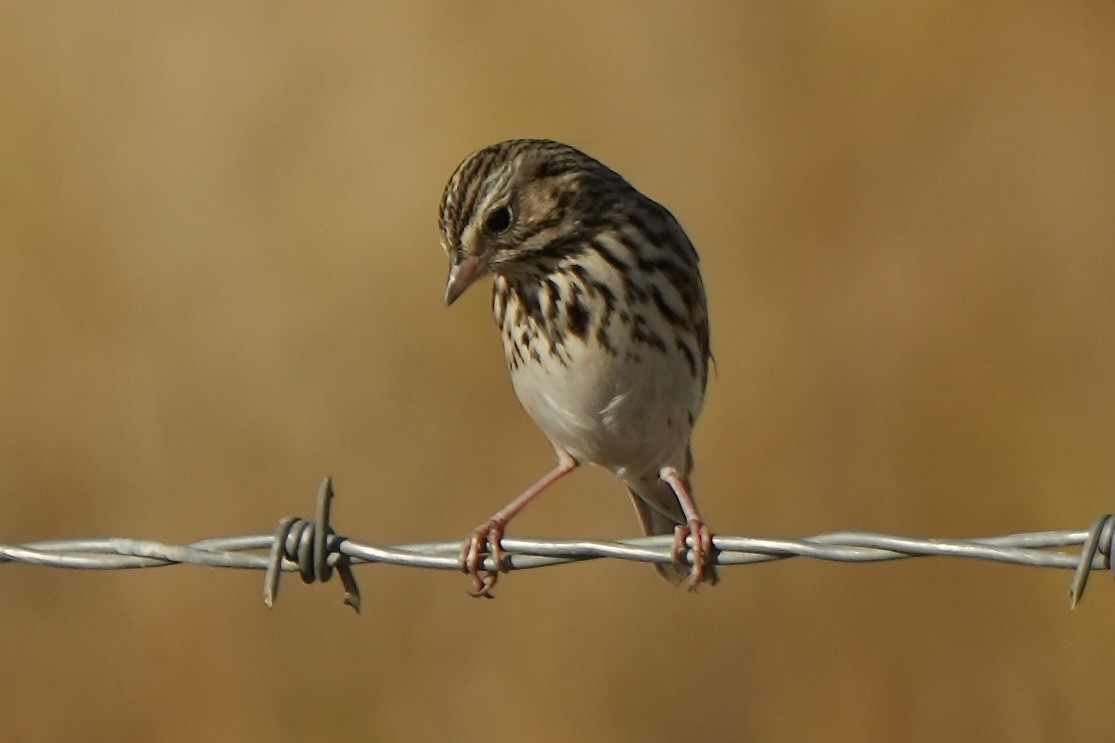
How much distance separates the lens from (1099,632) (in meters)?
7.92

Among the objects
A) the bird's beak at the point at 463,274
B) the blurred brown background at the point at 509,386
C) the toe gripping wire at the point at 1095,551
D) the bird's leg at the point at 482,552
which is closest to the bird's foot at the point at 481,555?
the bird's leg at the point at 482,552

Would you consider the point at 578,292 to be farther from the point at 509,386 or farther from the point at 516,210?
the point at 509,386

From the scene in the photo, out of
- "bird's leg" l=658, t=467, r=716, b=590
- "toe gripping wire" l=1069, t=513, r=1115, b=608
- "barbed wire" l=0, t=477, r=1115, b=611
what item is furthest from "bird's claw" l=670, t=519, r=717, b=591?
"toe gripping wire" l=1069, t=513, r=1115, b=608

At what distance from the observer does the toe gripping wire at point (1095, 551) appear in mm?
3818

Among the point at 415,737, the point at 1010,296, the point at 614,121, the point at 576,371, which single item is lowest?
the point at 415,737

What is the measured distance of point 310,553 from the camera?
4.38 metres

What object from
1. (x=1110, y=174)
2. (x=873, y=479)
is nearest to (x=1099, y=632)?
(x=873, y=479)

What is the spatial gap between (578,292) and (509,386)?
288cm

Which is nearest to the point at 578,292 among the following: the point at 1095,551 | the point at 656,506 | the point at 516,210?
the point at 516,210

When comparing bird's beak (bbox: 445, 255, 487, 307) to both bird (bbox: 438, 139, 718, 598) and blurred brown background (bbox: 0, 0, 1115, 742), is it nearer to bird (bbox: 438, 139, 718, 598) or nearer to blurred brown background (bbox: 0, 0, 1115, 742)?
bird (bbox: 438, 139, 718, 598)

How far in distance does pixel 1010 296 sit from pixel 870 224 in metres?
→ 0.65

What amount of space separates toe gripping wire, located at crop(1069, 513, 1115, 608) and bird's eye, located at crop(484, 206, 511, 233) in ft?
7.10

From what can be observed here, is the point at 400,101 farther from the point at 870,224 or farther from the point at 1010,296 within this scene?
the point at 1010,296

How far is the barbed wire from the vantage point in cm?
389
